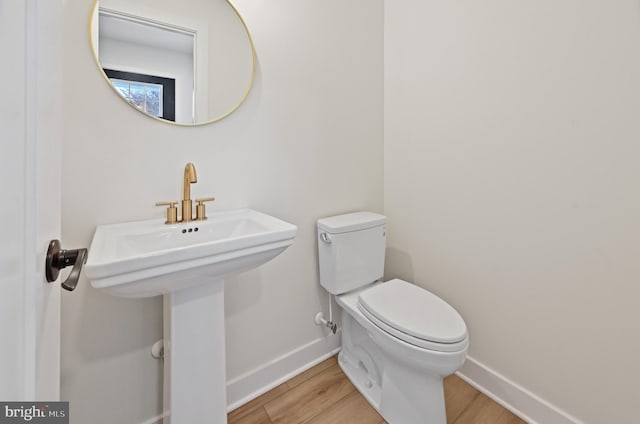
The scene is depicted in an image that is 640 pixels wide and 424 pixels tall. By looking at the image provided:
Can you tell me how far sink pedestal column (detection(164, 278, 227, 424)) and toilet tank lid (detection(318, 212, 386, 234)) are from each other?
23.6 inches

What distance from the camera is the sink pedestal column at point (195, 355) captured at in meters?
0.88

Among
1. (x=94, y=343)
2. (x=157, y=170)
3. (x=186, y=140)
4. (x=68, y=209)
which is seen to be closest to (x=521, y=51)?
(x=186, y=140)

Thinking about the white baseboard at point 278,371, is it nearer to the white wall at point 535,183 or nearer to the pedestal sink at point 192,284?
the pedestal sink at point 192,284

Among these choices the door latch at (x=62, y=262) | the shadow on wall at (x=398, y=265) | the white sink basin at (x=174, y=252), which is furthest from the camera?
the shadow on wall at (x=398, y=265)

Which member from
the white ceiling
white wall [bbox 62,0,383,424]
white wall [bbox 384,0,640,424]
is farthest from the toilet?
the white ceiling

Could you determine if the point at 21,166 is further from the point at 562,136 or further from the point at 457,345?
the point at 562,136

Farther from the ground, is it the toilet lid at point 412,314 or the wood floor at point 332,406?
the toilet lid at point 412,314

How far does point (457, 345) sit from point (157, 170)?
4.19 feet

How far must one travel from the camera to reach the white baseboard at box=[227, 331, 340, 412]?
1.24 metres

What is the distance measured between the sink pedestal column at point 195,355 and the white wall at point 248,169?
227 millimetres

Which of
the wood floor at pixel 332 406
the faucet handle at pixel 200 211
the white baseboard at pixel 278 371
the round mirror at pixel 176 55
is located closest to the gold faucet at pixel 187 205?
the faucet handle at pixel 200 211

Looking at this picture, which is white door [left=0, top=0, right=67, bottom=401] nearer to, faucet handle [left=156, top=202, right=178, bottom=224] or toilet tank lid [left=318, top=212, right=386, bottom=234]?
faucet handle [left=156, top=202, right=178, bottom=224]

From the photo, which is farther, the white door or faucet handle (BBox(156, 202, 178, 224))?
faucet handle (BBox(156, 202, 178, 224))

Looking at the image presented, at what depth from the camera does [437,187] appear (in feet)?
4.87
